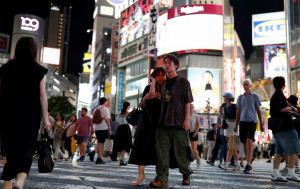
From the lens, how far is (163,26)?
5012 centimetres

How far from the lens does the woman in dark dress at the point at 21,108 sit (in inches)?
118

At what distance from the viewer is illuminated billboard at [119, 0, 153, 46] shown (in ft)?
193

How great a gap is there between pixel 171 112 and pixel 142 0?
59.4 meters

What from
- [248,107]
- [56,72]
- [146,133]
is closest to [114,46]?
[248,107]

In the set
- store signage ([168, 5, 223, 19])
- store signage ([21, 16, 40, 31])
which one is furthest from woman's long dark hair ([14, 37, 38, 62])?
store signage ([21, 16, 40, 31])

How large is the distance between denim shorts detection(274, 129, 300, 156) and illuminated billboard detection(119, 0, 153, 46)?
173 ft

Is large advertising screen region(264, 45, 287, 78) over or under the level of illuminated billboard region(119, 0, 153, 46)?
under

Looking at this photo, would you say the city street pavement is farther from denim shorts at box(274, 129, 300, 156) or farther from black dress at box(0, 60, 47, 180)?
black dress at box(0, 60, 47, 180)

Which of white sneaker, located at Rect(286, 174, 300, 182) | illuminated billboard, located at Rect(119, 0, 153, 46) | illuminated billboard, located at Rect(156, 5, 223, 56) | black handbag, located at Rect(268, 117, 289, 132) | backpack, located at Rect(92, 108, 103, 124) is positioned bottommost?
white sneaker, located at Rect(286, 174, 300, 182)

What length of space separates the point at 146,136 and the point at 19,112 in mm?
2095

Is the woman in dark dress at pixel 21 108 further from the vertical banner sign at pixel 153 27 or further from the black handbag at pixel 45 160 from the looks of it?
the vertical banner sign at pixel 153 27

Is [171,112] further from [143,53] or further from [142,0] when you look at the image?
[142,0]

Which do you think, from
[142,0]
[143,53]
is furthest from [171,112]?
[142,0]

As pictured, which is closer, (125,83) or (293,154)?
(293,154)
